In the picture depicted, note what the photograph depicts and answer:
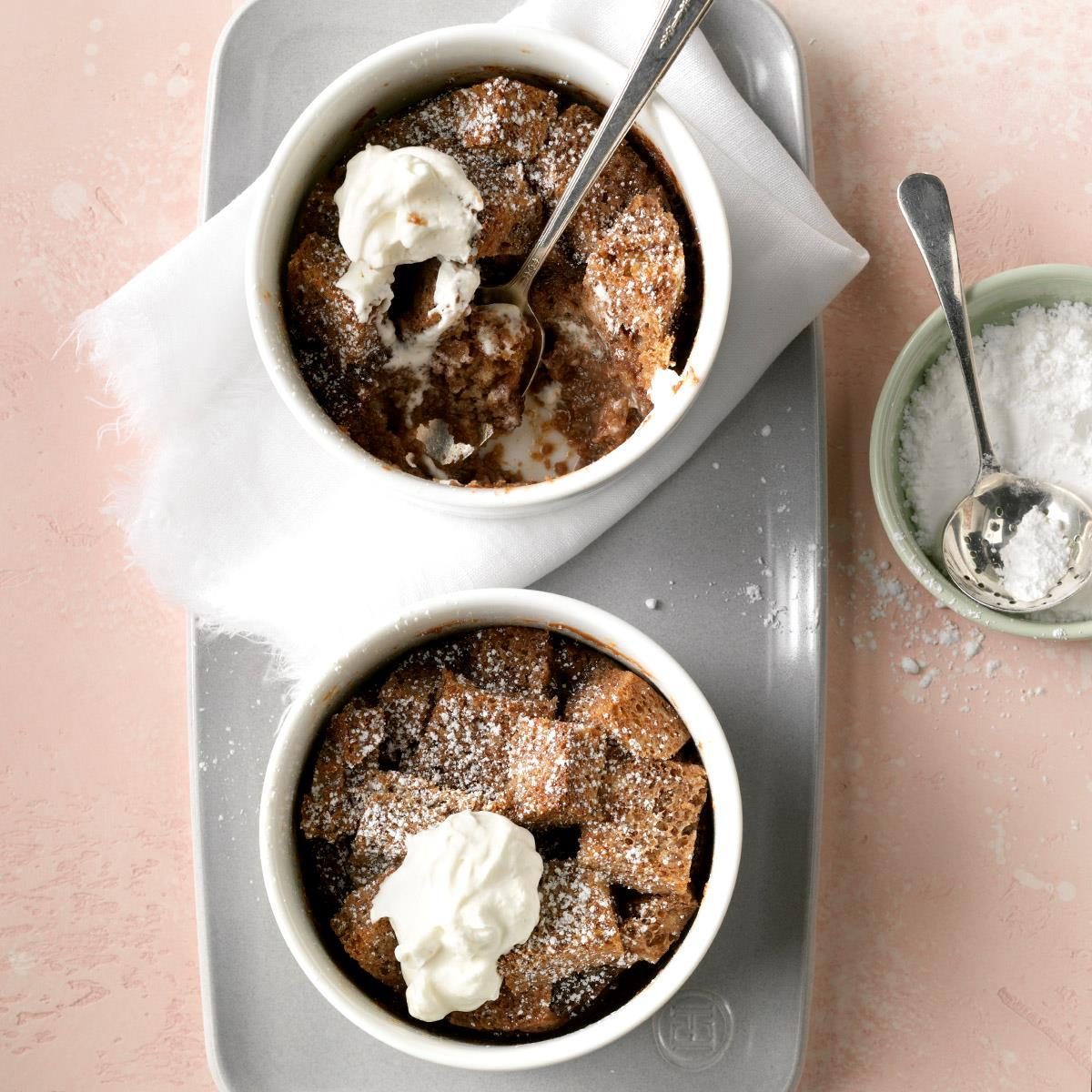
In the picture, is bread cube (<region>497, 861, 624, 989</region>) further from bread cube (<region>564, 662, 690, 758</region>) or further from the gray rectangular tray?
A: the gray rectangular tray

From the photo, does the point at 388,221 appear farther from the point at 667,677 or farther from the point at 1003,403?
the point at 1003,403

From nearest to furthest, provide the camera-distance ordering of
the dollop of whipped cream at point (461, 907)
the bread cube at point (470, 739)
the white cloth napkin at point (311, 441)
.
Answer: the dollop of whipped cream at point (461, 907)
the bread cube at point (470, 739)
the white cloth napkin at point (311, 441)

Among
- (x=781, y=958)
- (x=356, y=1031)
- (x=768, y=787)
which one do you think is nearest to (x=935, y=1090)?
(x=781, y=958)

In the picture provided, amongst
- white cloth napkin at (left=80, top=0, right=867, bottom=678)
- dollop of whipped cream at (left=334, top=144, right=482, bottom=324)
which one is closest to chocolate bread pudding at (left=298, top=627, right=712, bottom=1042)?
white cloth napkin at (left=80, top=0, right=867, bottom=678)

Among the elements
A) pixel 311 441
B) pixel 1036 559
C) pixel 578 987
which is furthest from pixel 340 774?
pixel 1036 559

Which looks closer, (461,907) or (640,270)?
(461,907)

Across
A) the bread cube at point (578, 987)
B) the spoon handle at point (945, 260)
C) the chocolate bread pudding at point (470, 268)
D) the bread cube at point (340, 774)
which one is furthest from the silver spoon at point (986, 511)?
the bread cube at point (340, 774)

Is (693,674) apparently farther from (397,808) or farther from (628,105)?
(628,105)

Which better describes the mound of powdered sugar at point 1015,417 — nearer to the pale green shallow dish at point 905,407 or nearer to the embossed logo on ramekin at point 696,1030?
the pale green shallow dish at point 905,407
